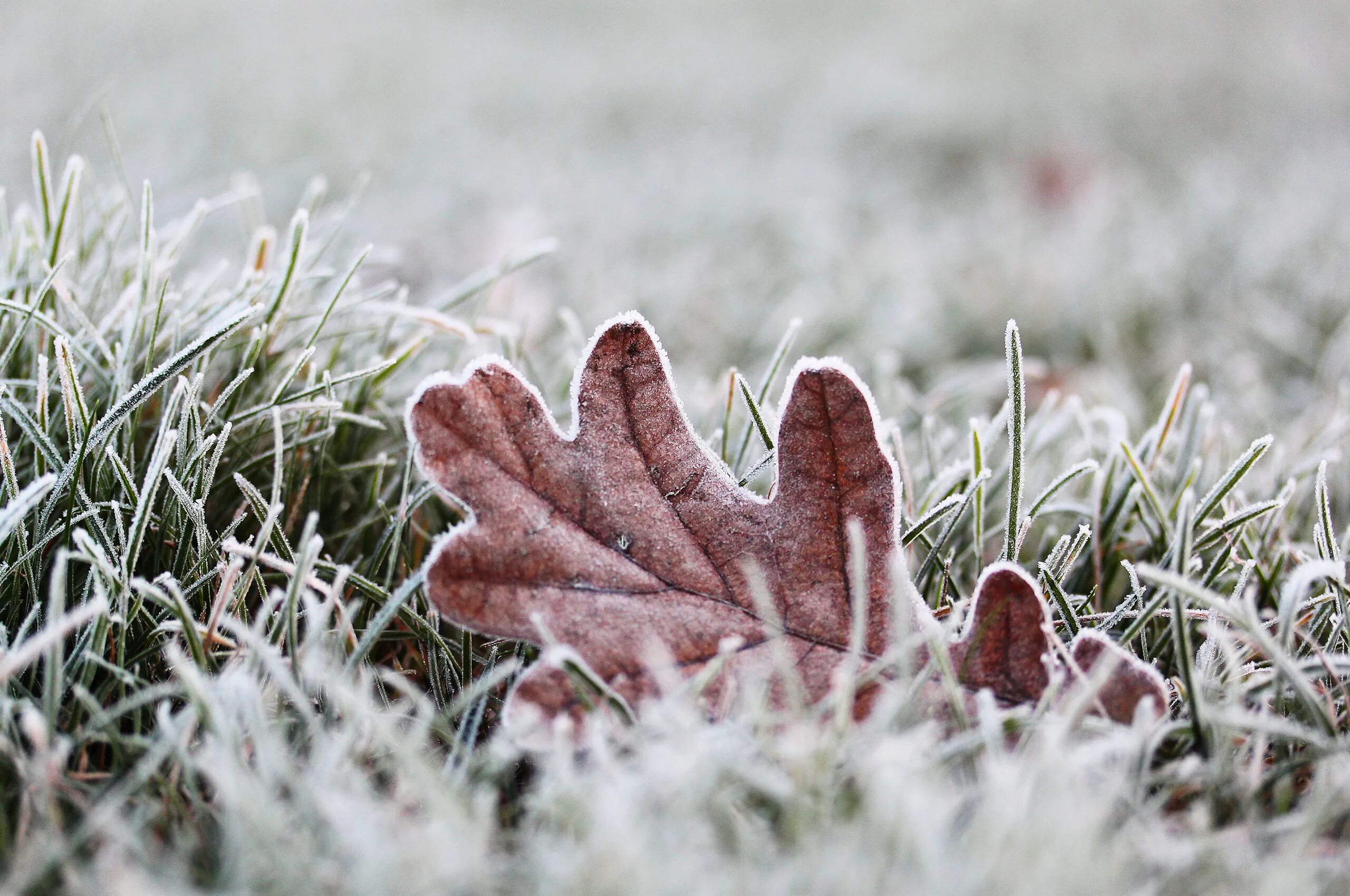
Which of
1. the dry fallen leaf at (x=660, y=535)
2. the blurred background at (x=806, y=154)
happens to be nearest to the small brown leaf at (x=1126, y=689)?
the dry fallen leaf at (x=660, y=535)

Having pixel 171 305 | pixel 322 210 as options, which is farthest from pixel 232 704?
pixel 322 210

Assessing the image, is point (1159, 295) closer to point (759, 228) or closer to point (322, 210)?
point (759, 228)

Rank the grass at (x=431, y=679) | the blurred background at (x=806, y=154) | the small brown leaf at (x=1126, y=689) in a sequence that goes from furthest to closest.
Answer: the blurred background at (x=806, y=154)
the small brown leaf at (x=1126, y=689)
the grass at (x=431, y=679)

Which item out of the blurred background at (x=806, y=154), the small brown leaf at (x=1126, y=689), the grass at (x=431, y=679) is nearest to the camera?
the grass at (x=431, y=679)

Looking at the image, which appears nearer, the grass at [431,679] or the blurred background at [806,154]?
the grass at [431,679]

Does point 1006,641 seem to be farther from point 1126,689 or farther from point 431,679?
point 431,679

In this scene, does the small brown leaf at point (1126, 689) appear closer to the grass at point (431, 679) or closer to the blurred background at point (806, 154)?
the grass at point (431, 679)
